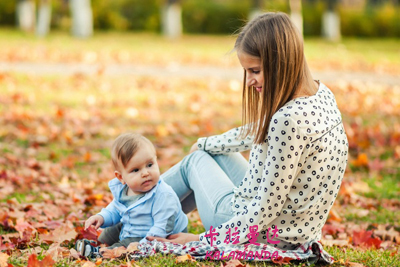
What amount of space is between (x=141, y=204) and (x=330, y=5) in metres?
22.4

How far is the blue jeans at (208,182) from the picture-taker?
2.95m

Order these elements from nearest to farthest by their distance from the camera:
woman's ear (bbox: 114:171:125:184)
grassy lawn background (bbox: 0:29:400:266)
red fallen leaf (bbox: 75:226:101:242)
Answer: woman's ear (bbox: 114:171:125:184), red fallen leaf (bbox: 75:226:101:242), grassy lawn background (bbox: 0:29:400:266)

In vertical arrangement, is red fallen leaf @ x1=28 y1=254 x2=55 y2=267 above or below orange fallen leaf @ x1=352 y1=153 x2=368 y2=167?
above

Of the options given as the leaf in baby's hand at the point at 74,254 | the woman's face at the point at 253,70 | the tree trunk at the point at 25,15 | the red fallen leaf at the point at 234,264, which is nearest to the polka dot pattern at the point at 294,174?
the red fallen leaf at the point at 234,264

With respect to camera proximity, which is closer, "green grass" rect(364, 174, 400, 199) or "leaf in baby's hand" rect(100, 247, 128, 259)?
"leaf in baby's hand" rect(100, 247, 128, 259)

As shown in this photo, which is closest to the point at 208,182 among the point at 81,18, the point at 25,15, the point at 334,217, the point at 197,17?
the point at 334,217

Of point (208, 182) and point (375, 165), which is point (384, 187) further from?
point (208, 182)

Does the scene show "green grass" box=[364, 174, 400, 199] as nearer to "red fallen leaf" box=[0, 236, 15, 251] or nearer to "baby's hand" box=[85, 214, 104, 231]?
"baby's hand" box=[85, 214, 104, 231]

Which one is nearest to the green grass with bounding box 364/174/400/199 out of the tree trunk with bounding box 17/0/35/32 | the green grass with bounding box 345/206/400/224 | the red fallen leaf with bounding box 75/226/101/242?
the green grass with bounding box 345/206/400/224

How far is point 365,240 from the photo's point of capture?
139 inches

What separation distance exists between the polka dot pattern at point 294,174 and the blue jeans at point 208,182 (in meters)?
0.14

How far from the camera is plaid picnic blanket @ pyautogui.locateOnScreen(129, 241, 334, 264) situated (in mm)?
2740

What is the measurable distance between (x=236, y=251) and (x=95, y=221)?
86 centimetres

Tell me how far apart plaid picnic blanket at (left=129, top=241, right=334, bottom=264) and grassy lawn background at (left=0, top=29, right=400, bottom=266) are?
0.07 m
